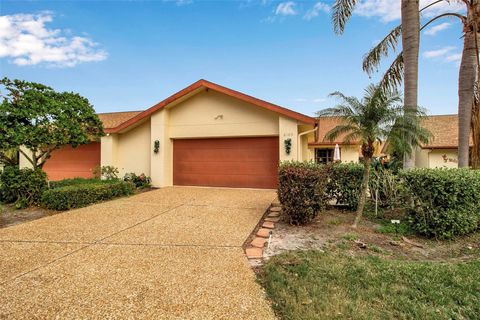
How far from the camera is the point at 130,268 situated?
130 inches

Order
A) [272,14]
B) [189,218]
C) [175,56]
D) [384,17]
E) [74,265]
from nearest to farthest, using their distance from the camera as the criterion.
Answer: [74,265] → [189,218] → [384,17] → [272,14] → [175,56]

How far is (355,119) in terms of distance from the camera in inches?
202

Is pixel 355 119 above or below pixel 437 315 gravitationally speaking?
above

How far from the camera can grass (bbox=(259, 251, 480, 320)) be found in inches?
93.7

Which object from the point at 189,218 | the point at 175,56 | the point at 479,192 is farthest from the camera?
the point at 175,56

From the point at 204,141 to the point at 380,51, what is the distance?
8046 millimetres

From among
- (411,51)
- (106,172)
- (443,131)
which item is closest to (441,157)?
(443,131)

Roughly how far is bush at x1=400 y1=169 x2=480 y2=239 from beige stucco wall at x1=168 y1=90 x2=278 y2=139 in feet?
19.9

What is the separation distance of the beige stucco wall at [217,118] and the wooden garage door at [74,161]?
14.5 feet

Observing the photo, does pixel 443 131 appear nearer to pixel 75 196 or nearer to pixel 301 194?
pixel 301 194

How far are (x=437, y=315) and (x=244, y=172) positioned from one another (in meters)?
8.64

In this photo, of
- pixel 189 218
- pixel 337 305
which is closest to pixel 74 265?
pixel 189 218

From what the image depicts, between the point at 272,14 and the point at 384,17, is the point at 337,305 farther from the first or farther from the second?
the point at 272,14

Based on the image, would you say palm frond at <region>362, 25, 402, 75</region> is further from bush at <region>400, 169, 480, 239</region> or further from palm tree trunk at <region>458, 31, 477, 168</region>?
bush at <region>400, 169, 480, 239</region>
